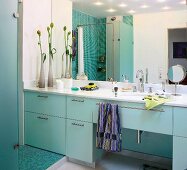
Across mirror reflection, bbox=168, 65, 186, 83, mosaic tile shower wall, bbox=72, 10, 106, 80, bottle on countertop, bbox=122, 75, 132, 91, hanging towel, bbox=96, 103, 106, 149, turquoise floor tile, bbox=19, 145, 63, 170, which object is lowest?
turquoise floor tile, bbox=19, 145, 63, 170

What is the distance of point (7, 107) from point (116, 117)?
1149mm

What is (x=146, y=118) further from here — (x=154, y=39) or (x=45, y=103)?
(x=45, y=103)

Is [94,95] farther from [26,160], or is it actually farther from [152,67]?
[26,160]

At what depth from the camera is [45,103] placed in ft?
8.98

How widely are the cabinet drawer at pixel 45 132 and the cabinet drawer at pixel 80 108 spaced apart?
170 mm

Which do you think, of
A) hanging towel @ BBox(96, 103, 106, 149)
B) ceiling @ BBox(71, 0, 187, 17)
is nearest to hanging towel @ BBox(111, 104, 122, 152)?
hanging towel @ BBox(96, 103, 106, 149)

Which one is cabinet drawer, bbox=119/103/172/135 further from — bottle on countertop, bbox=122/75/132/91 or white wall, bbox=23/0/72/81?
white wall, bbox=23/0/72/81

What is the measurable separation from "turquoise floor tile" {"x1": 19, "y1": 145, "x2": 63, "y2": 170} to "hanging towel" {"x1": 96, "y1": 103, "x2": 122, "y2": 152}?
652 millimetres

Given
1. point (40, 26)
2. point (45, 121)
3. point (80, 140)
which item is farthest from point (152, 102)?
point (40, 26)

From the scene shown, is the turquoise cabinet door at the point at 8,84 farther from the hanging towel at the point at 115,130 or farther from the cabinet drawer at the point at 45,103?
the cabinet drawer at the point at 45,103

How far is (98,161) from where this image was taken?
8.63 feet

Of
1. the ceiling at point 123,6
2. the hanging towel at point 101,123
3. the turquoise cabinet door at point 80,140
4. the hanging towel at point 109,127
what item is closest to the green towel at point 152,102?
the hanging towel at point 109,127

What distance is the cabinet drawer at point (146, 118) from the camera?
2.02 metres

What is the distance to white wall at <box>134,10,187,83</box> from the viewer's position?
8.38 ft
